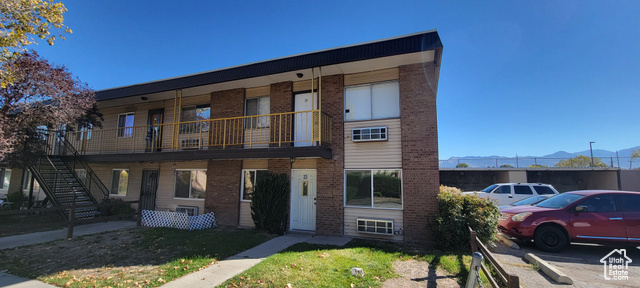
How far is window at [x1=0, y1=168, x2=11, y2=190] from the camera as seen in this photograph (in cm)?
1778

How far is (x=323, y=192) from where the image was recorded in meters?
9.31

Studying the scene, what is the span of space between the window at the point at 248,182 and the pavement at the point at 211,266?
8.52 ft

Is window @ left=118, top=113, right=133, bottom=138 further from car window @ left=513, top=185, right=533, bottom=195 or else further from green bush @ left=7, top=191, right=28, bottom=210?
car window @ left=513, top=185, right=533, bottom=195

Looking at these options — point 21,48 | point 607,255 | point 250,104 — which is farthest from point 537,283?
point 21,48

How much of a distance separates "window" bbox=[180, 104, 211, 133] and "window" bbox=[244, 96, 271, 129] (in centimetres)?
193

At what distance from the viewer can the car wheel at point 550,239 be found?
23.2ft

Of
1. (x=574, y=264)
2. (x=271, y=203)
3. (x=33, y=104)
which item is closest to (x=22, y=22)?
(x=33, y=104)

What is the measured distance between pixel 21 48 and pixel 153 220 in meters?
6.33

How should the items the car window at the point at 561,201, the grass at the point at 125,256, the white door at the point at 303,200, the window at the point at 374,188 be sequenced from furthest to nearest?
the white door at the point at 303,200
the window at the point at 374,188
the car window at the point at 561,201
the grass at the point at 125,256

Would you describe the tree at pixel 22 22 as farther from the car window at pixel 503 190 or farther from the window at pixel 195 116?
the car window at pixel 503 190

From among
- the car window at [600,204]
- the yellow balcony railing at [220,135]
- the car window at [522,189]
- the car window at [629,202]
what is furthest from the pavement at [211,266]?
the car window at [522,189]

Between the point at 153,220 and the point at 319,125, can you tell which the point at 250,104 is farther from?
the point at 153,220

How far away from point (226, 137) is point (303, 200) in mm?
4081

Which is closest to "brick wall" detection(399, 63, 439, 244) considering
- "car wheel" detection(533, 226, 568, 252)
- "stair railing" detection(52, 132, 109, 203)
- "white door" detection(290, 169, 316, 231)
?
"car wheel" detection(533, 226, 568, 252)
